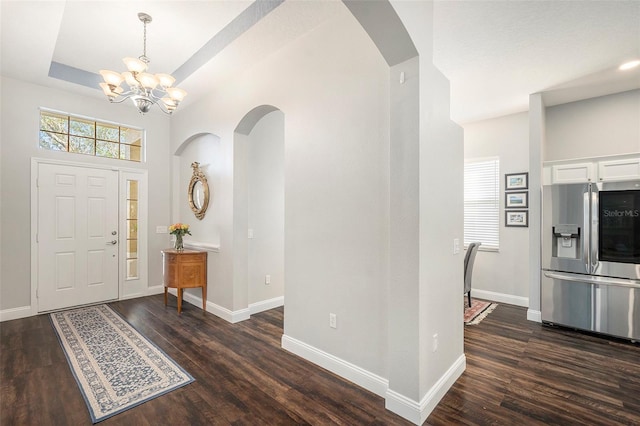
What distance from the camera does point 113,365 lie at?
9.02ft

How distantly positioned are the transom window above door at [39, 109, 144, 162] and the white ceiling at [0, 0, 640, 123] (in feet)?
1.94

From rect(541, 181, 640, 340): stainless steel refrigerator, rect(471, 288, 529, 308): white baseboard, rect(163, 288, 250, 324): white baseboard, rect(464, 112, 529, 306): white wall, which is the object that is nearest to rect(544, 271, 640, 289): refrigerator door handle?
rect(541, 181, 640, 340): stainless steel refrigerator

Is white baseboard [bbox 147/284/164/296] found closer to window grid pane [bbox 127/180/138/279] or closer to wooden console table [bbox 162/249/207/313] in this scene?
window grid pane [bbox 127/180/138/279]

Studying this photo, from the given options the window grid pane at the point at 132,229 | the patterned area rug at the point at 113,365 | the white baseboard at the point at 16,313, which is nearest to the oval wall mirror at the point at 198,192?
the window grid pane at the point at 132,229

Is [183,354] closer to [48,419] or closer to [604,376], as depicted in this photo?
[48,419]

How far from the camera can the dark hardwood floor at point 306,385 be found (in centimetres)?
207

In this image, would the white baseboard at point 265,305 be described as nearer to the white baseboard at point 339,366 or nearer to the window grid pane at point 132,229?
the white baseboard at point 339,366

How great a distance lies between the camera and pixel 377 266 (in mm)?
2355

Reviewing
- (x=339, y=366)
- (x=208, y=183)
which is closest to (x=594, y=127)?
(x=339, y=366)

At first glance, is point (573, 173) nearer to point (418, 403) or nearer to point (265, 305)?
point (418, 403)

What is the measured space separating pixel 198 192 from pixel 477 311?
4.65 meters

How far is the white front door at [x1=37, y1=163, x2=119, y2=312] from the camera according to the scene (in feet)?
14.0

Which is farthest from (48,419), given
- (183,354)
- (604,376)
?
(604,376)

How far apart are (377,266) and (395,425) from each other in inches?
41.6
